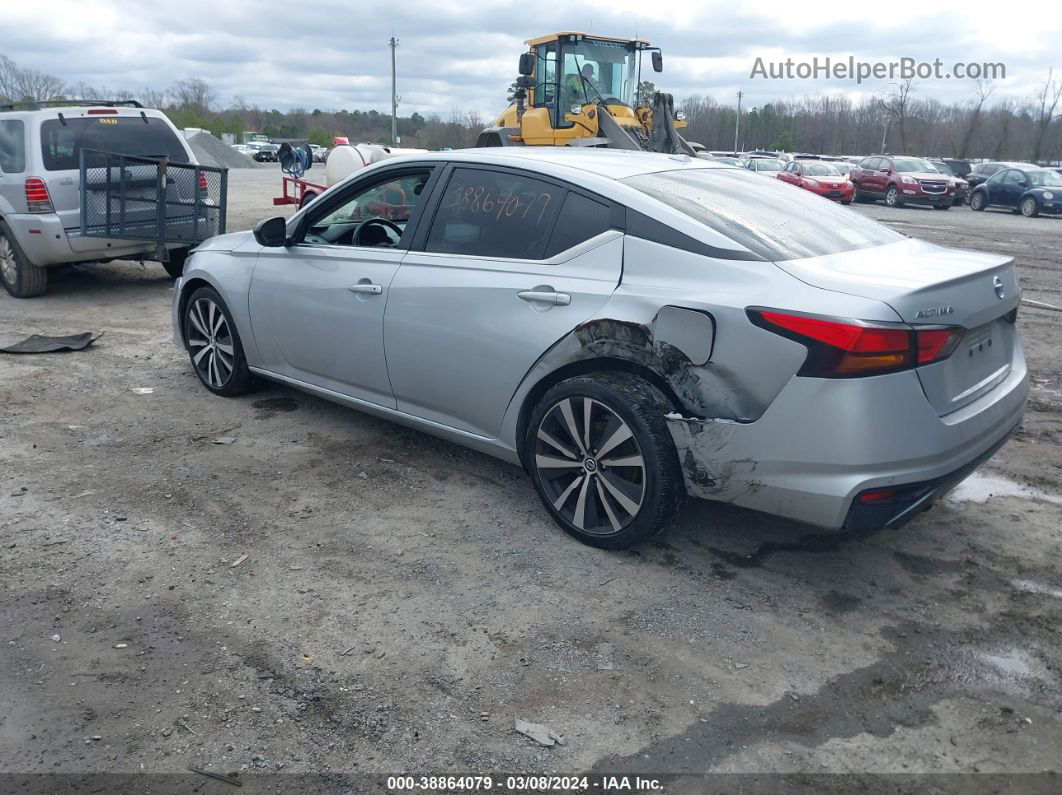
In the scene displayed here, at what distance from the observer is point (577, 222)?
13.3ft

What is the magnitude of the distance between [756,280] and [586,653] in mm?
1538

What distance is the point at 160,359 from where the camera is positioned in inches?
285

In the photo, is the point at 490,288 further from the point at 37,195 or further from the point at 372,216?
the point at 37,195

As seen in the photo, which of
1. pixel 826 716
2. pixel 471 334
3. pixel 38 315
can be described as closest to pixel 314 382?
pixel 471 334

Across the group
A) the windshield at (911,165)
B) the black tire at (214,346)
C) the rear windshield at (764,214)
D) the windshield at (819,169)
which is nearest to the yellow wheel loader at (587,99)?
the black tire at (214,346)

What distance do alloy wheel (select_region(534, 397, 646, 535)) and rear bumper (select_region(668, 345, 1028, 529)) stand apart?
0.25 m

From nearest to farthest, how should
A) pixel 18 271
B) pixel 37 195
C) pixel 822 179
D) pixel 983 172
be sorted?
pixel 37 195, pixel 18 271, pixel 822 179, pixel 983 172

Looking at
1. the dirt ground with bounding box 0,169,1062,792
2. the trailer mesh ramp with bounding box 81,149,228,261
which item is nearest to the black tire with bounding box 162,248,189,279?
the trailer mesh ramp with bounding box 81,149,228,261

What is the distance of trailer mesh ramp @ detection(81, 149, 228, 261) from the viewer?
892 cm

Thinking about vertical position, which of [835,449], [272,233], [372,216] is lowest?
[835,449]

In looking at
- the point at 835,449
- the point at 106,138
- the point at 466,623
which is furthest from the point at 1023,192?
the point at 466,623

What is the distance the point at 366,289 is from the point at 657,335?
1.78m

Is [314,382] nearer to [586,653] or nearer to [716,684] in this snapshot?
[586,653]

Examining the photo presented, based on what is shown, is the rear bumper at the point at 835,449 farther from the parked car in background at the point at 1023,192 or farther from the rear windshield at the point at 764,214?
the parked car in background at the point at 1023,192
